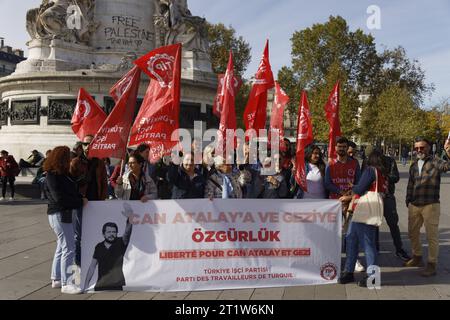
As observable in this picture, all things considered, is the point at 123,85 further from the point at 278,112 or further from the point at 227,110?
the point at 278,112

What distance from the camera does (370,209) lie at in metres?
5.87

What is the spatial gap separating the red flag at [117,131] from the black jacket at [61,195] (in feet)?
1.94

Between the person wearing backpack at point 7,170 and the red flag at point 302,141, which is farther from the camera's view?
the person wearing backpack at point 7,170

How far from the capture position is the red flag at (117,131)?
6223 millimetres

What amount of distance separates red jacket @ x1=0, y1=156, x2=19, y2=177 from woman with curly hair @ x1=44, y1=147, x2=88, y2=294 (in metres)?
9.32

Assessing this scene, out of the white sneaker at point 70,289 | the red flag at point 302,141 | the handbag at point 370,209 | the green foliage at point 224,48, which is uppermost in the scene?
the green foliage at point 224,48

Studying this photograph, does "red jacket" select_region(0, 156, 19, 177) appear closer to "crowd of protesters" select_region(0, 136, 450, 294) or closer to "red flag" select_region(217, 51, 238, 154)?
"crowd of protesters" select_region(0, 136, 450, 294)

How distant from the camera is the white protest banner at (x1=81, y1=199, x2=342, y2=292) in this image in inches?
227

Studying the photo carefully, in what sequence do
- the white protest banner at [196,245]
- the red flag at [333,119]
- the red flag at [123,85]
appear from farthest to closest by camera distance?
the red flag at [333,119] < the red flag at [123,85] < the white protest banner at [196,245]

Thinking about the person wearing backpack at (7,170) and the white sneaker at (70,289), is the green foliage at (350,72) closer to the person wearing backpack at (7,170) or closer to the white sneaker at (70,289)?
the person wearing backpack at (7,170)

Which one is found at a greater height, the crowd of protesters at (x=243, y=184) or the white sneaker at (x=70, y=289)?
the crowd of protesters at (x=243, y=184)

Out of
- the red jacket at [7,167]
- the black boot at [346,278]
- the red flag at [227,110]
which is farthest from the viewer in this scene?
the red jacket at [7,167]

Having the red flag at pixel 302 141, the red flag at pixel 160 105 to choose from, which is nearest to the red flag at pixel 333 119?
the red flag at pixel 302 141
